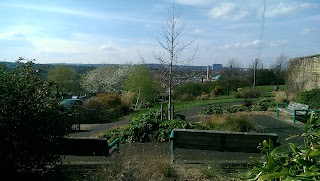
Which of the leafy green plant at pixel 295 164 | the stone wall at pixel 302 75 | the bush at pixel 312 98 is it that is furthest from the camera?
the stone wall at pixel 302 75

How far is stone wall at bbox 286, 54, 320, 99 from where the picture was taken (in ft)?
73.3

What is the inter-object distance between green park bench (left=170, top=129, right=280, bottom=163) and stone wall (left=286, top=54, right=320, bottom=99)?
51.3 ft

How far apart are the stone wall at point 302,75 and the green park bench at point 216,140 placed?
15629 millimetres

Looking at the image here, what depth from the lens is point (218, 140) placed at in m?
7.49

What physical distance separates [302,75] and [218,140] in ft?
62.4

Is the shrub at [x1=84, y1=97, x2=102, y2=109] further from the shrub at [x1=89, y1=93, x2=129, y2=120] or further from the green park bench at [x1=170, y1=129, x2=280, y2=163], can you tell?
the green park bench at [x1=170, y1=129, x2=280, y2=163]

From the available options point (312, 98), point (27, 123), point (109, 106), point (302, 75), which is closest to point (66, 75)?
point (109, 106)

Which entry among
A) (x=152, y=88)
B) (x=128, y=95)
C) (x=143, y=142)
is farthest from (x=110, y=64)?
(x=143, y=142)

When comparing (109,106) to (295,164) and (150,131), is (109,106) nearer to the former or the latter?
(150,131)

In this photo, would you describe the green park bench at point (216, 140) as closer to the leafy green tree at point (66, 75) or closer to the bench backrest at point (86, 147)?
the bench backrest at point (86, 147)

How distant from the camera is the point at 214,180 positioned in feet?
17.9

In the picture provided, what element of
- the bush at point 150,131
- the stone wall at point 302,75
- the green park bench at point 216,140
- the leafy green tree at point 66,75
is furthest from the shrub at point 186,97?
the green park bench at point 216,140

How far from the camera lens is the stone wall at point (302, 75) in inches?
879

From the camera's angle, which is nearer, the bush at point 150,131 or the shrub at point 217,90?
the bush at point 150,131
